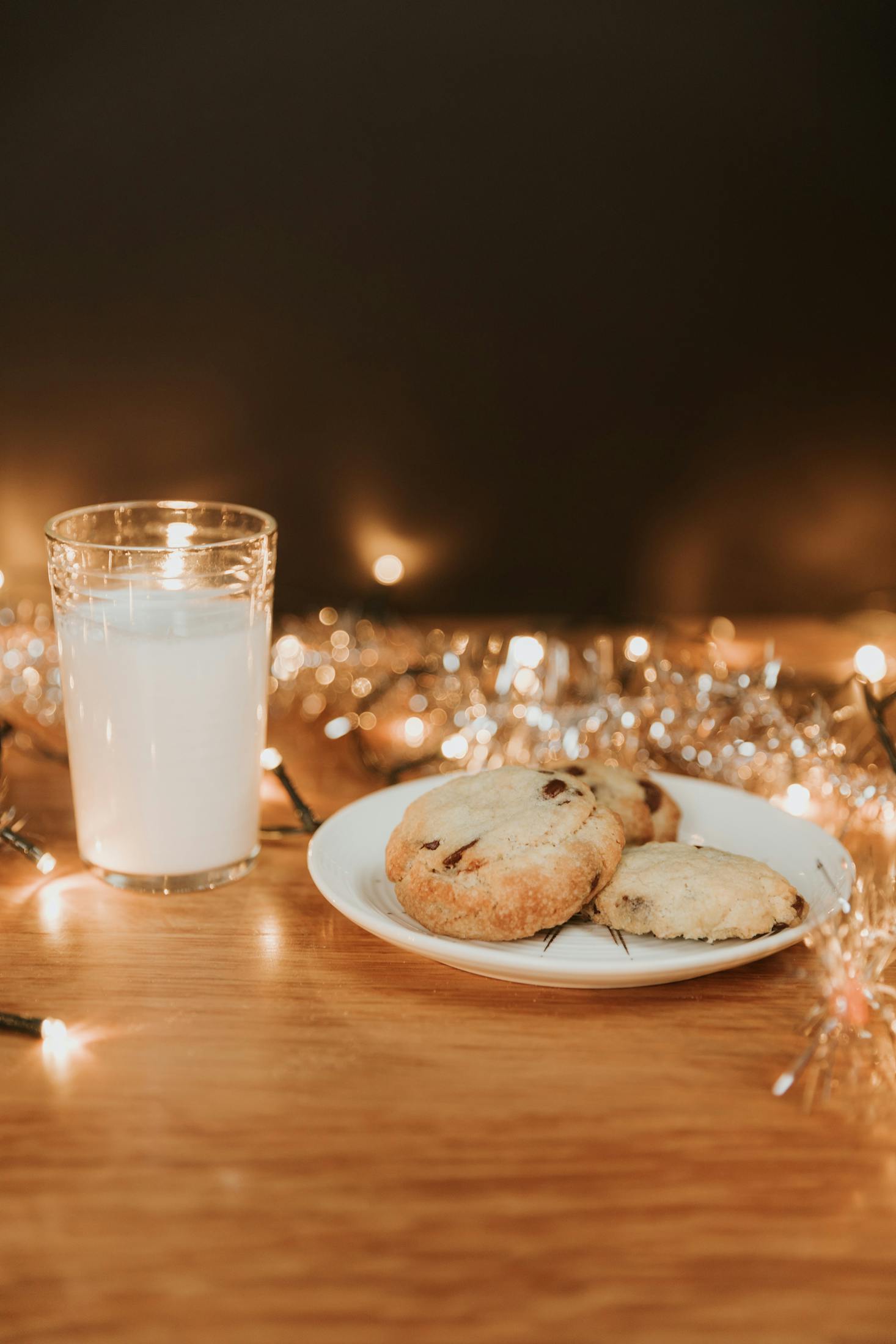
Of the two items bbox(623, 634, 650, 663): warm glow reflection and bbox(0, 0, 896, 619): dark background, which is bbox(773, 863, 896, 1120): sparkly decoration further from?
bbox(0, 0, 896, 619): dark background

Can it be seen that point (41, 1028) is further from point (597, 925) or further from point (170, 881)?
point (597, 925)

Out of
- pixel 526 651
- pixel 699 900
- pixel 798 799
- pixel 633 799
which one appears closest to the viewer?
pixel 699 900

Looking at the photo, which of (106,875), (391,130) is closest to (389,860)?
(106,875)

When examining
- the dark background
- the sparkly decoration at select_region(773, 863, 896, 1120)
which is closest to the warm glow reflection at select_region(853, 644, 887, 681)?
the dark background

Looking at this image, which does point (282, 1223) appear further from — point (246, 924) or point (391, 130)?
point (391, 130)

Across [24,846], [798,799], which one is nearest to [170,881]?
[24,846]

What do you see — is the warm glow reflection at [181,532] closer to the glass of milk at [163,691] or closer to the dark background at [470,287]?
the glass of milk at [163,691]
